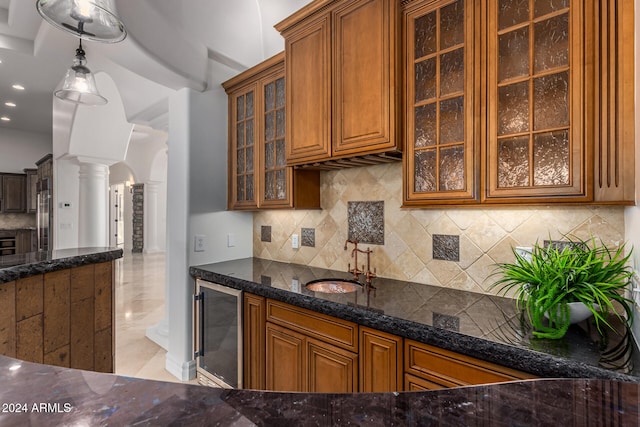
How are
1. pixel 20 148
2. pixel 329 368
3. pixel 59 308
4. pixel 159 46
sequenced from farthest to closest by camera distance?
pixel 20 148
pixel 159 46
pixel 329 368
pixel 59 308

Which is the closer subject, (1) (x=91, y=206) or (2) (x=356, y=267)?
(2) (x=356, y=267)

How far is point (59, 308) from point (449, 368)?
1.83 metres

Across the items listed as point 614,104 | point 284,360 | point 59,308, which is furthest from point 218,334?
point 614,104

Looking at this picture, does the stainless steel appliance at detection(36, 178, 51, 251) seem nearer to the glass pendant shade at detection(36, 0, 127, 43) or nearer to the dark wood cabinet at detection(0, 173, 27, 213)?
the dark wood cabinet at detection(0, 173, 27, 213)

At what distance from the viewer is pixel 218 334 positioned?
242 centimetres

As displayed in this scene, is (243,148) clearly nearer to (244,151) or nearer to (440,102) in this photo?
(244,151)

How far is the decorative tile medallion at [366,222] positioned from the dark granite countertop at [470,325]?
314mm

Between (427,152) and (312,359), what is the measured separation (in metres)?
1.30

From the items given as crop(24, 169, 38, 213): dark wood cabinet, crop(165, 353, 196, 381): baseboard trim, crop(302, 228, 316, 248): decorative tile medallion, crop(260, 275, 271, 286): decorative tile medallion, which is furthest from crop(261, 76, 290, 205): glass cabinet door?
crop(24, 169, 38, 213): dark wood cabinet

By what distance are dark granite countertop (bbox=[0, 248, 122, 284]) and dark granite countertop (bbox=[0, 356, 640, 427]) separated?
1058mm

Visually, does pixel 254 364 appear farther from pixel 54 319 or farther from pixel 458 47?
pixel 458 47

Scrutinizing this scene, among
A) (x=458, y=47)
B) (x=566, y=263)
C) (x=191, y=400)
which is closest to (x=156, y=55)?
(x=458, y=47)

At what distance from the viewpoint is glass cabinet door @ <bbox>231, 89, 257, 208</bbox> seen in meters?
2.74

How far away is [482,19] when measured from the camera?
1501 millimetres
